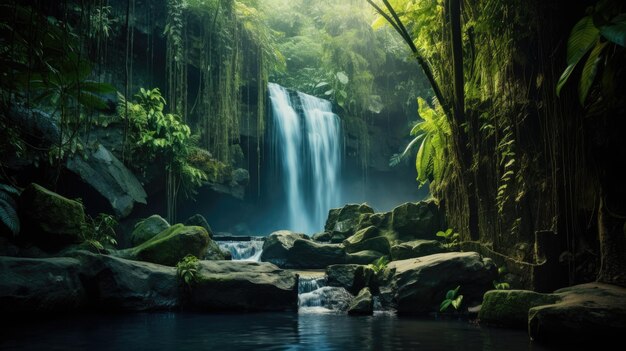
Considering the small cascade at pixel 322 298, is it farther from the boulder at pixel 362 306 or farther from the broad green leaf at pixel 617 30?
the broad green leaf at pixel 617 30

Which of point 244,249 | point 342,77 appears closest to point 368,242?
point 244,249

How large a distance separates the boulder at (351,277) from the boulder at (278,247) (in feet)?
11.1

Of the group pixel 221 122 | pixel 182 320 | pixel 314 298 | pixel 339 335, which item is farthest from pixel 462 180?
pixel 221 122

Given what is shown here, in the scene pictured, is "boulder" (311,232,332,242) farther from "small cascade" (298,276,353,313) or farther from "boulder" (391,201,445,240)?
"small cascade" (298,276,353,313)

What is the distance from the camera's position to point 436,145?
32.1 ft

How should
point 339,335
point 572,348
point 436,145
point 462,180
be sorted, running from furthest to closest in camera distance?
point 436,145 → point 462,180 → point 339,335 → point 572,348

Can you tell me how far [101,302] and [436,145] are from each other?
6.94 m

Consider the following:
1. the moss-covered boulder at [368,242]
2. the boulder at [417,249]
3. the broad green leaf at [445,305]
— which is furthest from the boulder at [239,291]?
the moss-covered boulder at [368,242]

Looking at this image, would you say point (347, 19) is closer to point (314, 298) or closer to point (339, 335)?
point (314, 298)

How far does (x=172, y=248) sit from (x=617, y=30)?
7.69m

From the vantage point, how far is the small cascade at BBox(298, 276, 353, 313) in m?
7.89

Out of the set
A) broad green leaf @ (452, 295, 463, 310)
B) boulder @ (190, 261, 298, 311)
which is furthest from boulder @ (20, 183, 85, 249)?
broad green leaf @ (452, 295, 463, 310)

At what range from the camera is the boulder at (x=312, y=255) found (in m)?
11.5

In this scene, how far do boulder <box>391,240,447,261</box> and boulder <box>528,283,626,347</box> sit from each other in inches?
173
